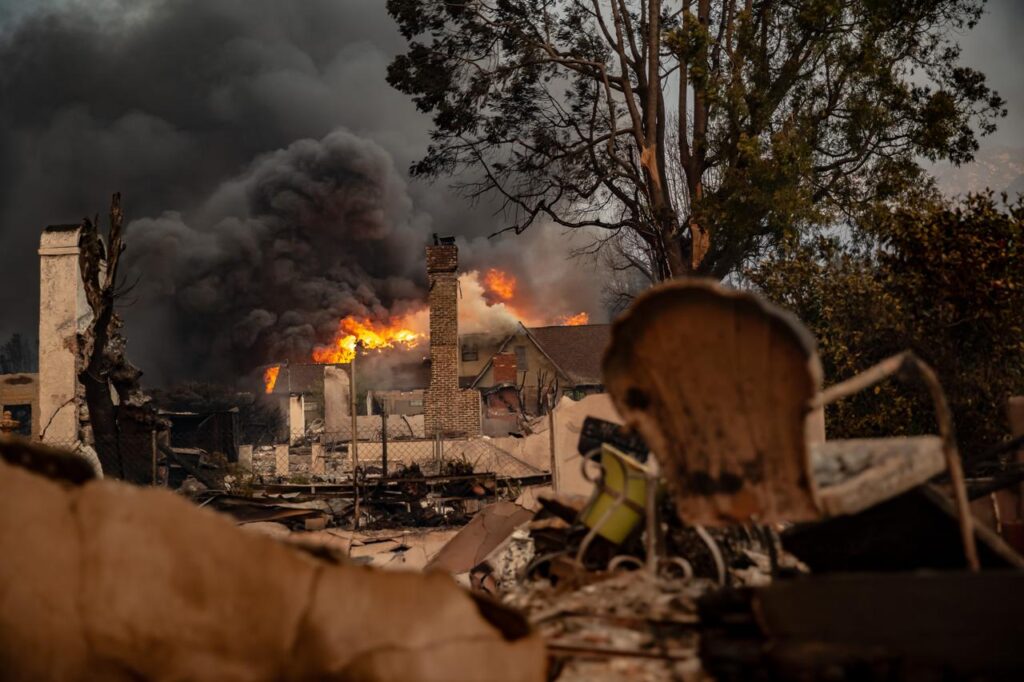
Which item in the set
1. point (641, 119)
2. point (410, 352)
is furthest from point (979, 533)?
point (410, 352)

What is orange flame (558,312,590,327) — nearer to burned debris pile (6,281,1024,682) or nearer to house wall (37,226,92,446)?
house wall (37,226,92,446)

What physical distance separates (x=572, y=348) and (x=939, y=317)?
107 feet

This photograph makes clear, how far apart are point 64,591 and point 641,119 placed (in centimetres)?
1468

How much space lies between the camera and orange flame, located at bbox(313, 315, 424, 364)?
48.6 meters

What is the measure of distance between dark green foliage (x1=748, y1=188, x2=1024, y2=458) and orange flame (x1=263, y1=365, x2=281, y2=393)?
4018 centimetres

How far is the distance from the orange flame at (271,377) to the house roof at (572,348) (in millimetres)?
13378

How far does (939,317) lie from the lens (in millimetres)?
10828

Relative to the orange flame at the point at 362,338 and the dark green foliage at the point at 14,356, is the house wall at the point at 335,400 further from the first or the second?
the dark green foliage at the point at 14,356

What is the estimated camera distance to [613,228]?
56.6 ft

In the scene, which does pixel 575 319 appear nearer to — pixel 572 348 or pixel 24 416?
pixel 572 348

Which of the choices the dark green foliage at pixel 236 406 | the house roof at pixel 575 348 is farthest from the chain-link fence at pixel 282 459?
the house roof at pixel 575 348

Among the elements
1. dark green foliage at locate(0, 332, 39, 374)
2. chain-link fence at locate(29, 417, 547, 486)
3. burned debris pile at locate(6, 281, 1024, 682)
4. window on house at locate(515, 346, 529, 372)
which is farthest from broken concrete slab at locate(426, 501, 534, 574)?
dark green foliage at locate(0, 332, 39, 374)

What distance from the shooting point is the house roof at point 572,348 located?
1635 inches

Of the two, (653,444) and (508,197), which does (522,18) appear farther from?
(653,444)
